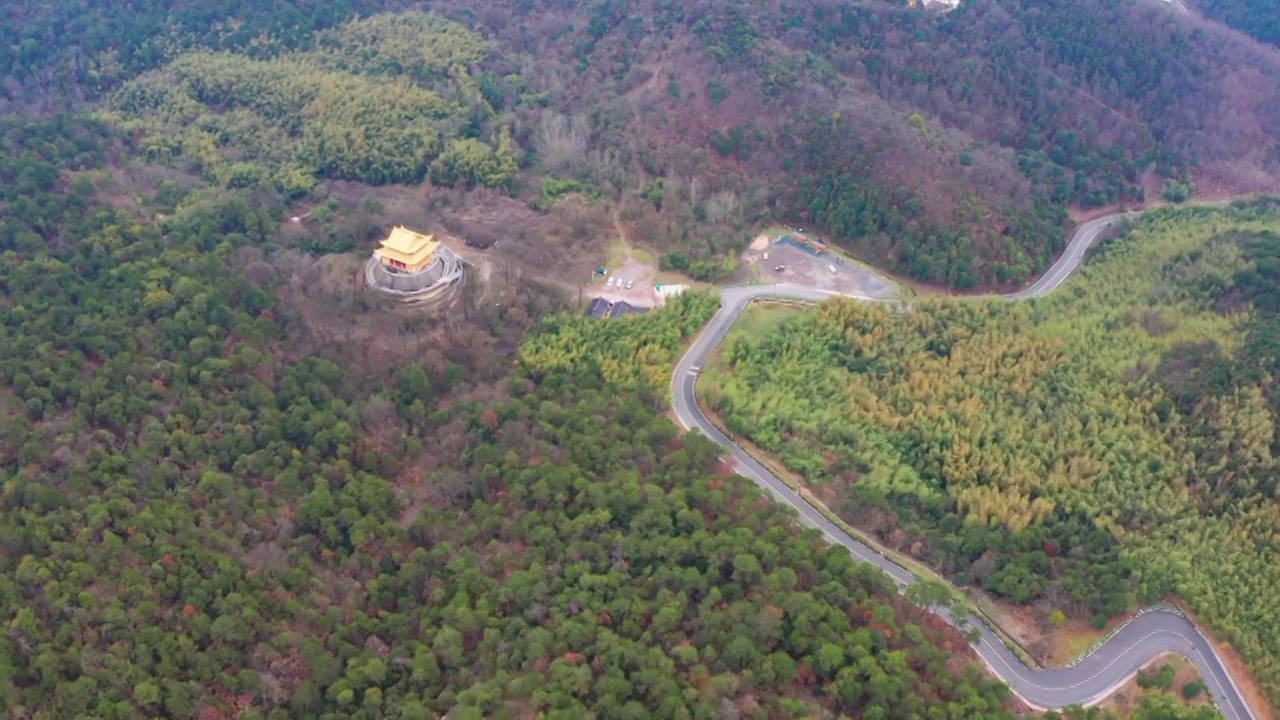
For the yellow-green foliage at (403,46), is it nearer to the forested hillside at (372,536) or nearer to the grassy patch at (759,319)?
A: the forested hillside at (372,536)

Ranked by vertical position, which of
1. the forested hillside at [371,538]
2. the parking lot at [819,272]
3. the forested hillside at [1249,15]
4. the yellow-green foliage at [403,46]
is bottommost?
the forested hillside at [371,538]

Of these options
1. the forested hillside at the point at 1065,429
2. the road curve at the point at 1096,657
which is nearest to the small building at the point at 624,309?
the forested hillside at the point at 1065,429

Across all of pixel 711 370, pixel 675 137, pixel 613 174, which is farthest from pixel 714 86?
pixel 711 370

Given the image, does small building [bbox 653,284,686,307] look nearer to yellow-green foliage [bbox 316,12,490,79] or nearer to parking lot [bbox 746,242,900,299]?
parking lot [bbox 746,242,900,299]

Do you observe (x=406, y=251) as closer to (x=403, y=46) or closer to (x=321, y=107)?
(x=321, y=107)

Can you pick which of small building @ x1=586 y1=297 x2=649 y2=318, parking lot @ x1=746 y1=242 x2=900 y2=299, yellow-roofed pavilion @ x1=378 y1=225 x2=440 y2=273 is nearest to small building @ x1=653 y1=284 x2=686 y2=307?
small building @ x1=586 y1=297 x2=649 y2=318
